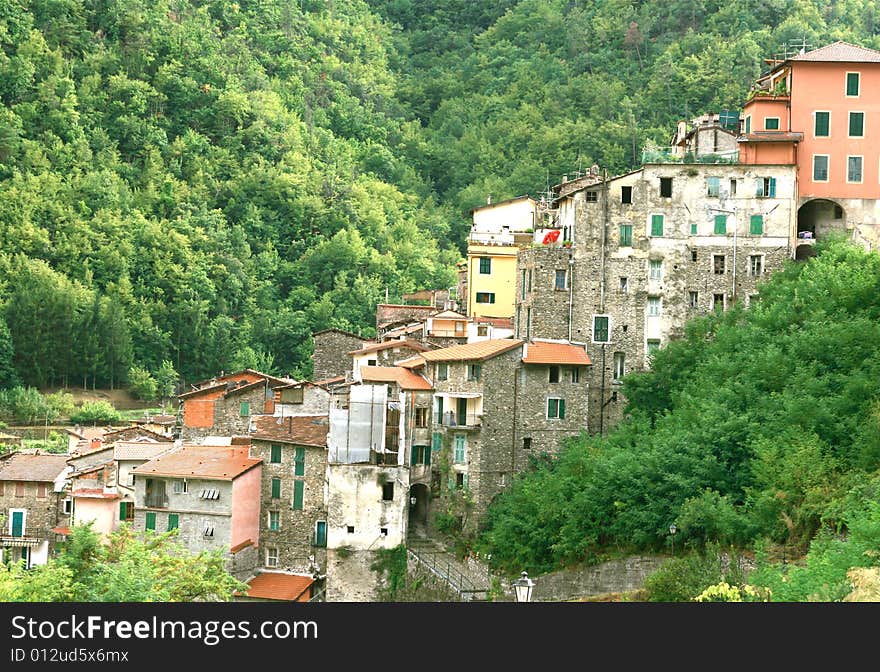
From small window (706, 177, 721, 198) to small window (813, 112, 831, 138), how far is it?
14.3 feet

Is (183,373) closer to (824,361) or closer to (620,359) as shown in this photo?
(620,359)

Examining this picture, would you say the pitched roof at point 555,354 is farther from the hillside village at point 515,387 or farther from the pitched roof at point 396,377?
the pitched roof at point 396,377

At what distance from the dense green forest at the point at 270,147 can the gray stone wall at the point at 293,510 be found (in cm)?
4454

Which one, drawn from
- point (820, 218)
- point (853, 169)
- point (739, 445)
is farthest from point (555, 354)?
point (853, 169)

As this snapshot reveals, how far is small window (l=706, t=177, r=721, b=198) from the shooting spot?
61.7 metres

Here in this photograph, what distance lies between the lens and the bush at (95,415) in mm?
94375

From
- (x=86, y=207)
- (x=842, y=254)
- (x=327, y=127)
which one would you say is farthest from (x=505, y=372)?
(x=327, y=127)

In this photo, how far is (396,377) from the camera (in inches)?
2415

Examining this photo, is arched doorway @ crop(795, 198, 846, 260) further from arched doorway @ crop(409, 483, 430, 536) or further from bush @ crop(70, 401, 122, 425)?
bush @ crop(70, 401, 122, 425)

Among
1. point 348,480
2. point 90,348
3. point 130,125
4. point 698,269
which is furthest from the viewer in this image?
point 130,125

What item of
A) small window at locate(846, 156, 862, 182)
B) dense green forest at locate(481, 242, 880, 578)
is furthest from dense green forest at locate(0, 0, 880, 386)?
dense green forest at locate(481, 242, 880, 578)

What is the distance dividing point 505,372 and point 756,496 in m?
13.4

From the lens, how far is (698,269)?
61625 millimetres

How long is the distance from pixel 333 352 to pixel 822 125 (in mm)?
27223
